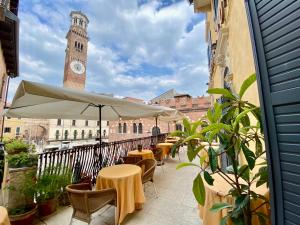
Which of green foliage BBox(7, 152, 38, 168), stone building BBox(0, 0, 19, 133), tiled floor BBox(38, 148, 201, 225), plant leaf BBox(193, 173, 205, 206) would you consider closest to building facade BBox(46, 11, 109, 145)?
stone building BBox(0, 0, 19, 133)

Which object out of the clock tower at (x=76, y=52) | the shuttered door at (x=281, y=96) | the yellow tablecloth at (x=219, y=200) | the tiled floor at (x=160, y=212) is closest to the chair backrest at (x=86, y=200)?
the tiled floor at (x=160, y=212)

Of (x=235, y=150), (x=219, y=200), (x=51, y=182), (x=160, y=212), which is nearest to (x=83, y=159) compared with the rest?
(x=51, y=182)

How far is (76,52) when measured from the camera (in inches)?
1642

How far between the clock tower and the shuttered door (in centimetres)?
4326

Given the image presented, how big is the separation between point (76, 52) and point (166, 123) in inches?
1330

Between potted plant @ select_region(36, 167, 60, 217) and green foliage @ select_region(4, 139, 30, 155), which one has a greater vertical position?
green foliage @ select_region(4, 139, 30, 155)

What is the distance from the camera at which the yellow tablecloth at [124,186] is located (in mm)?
2564

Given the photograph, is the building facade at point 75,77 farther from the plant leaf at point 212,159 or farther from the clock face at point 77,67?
the plant leaf at point 212,159

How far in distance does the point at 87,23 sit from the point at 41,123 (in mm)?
30210

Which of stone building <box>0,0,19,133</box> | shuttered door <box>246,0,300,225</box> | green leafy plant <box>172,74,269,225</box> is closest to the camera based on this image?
shuttered door <box>246,0,300,225</box>

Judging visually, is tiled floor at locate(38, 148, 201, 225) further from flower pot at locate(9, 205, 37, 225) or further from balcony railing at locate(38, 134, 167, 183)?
balcony railing at locate(38, 134, 167, 183)

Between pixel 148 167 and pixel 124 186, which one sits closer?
pixel 124 186

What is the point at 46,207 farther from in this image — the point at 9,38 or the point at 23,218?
the point at 9,38

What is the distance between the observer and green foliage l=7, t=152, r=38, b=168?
106 inches
